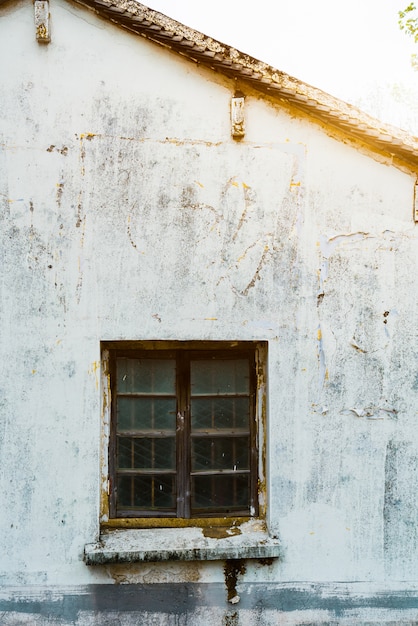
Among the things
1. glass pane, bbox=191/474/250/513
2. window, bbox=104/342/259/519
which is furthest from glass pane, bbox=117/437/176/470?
glass pane, bbox=191/474/250/513

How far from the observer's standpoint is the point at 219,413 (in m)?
4.58

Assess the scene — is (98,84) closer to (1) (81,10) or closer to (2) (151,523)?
(1) (81,10)

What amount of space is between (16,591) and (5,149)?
10.8 feet

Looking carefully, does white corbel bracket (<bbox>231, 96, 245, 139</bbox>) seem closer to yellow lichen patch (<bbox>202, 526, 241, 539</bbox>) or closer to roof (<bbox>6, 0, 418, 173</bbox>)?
roof (<bbox>6, 0, 418, 173</bbox>)

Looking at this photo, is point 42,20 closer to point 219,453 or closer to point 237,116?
point 237,116

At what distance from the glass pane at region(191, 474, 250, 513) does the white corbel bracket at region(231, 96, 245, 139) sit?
272cm

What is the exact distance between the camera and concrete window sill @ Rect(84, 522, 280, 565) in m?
4.18

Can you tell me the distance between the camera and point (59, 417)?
424cm

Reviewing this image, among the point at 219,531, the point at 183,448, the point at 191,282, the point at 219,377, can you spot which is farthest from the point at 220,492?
the point at 191,282

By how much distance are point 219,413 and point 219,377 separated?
0.29 metres

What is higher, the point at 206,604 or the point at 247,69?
the point at 247,69

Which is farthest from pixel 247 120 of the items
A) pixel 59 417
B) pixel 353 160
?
pixel 59 417

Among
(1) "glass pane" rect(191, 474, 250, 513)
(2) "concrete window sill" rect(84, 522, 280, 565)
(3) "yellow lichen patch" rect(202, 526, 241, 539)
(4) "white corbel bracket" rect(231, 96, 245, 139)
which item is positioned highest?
(4) "white corbel bracket" rect(231, 96, 245, 139)

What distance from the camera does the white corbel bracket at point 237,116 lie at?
4.27m
